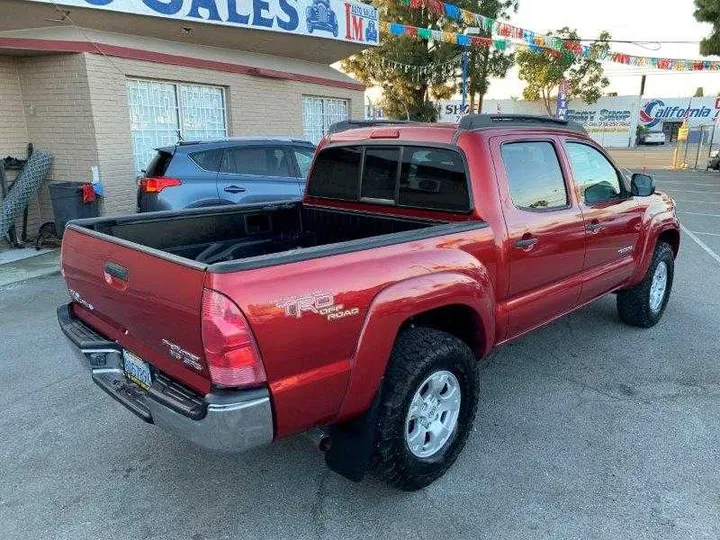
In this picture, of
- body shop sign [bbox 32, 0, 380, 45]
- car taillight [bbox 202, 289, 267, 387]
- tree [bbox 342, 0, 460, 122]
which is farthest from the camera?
tree [bbox 342, 0, 460, 122]

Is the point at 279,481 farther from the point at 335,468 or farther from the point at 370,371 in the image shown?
the point at 370,371

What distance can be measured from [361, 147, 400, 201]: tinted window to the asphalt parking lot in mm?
1597

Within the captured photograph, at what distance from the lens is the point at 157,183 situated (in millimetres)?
7090

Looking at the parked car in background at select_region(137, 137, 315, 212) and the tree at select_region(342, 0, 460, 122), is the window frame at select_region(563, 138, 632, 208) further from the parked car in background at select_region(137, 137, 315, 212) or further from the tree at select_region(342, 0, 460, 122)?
the tree at select_region(342, 0, 460, 122)

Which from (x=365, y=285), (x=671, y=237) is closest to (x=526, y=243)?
(x=365, y=285)

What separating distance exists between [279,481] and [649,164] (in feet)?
100

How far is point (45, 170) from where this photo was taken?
8945 millimetres

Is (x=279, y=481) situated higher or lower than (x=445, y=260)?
lower

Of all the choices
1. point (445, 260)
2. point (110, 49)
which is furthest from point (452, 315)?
point (110, 49)

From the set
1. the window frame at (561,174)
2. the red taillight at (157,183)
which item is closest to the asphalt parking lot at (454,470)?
the window frame at (561,174)

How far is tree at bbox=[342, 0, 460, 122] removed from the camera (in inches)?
988

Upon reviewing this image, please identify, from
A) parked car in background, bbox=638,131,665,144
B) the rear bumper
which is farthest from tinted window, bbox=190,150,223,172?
parked car in background, bbox=638,131,665,144

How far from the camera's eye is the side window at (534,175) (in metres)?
3.45

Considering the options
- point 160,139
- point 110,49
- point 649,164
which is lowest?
point 649,164
